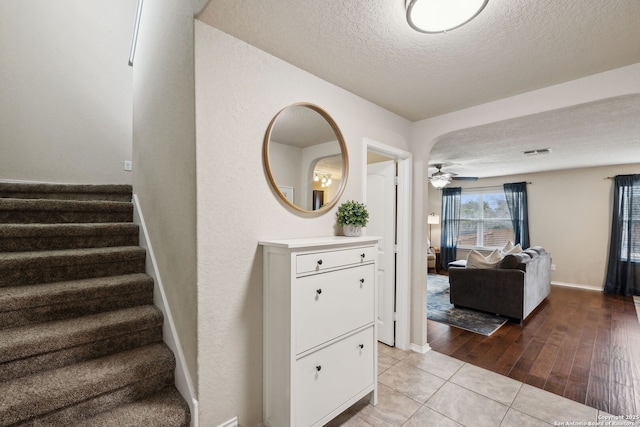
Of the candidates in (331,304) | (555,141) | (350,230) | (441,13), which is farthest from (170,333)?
(555,141)

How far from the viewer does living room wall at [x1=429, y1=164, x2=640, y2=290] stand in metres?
5.51

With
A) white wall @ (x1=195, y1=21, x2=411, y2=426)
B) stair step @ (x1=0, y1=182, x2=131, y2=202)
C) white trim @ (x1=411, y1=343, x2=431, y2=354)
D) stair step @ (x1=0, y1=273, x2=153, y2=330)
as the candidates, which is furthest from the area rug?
stair step @ (x1=0, y1=182, x2=131, y2=202)

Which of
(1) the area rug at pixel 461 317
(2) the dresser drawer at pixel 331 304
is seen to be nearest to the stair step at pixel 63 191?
(2) the dresser drawer at pixel 331 304

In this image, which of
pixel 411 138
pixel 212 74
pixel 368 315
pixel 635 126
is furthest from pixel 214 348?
pixel 635 126

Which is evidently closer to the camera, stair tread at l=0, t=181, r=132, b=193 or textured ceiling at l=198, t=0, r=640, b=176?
textured ceiling at l=198, t=0, r=640, b=176

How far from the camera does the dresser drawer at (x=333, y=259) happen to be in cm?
155

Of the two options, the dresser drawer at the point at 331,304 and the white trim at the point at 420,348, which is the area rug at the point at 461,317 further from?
the dresser drawer at the point at 331,304

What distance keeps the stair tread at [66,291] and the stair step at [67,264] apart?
48 millimetres

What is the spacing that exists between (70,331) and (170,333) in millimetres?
483

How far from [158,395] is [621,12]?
10.3 feet

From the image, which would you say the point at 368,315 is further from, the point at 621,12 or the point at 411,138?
the point at 621,12

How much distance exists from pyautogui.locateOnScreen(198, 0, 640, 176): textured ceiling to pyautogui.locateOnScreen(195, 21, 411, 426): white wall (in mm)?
162

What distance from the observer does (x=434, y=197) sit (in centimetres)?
808

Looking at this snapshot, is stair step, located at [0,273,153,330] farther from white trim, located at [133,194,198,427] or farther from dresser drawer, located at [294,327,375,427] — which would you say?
dresser drawer, located at [294,327,375,427]
